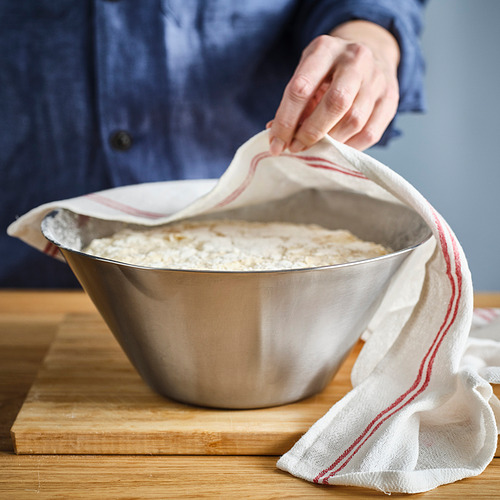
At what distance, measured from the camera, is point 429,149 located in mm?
2080

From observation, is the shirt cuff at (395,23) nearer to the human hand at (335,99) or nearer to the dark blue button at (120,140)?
the human hand at (335,99)

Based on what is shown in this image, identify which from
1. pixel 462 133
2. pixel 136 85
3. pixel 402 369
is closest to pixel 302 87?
pixel 402 369

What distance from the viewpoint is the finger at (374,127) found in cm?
77

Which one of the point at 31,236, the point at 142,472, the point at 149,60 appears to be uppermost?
the point at 149,60

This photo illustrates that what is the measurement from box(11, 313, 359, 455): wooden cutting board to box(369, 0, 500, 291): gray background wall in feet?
4.73

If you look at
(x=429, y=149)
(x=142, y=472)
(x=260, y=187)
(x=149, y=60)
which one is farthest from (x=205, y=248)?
(x=429, y=149)

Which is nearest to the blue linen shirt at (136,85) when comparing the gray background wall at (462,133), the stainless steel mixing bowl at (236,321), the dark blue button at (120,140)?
the dark blue button at (120,140)

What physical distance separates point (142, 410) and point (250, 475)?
0.51 ft

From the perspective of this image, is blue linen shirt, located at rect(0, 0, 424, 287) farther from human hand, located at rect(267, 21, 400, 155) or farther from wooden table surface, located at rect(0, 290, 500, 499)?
wooden table surface, located at rect(0, 290, 500, 499)

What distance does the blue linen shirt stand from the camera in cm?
105

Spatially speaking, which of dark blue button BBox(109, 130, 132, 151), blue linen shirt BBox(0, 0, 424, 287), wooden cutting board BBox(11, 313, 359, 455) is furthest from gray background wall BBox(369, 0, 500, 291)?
wooden cutting board BBox(11, 313, 359, 455)

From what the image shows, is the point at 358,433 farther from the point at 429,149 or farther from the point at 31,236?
the point at 429,149

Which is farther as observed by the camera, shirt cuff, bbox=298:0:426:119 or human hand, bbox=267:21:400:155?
shirt cuff, bbox=298:0:426:119

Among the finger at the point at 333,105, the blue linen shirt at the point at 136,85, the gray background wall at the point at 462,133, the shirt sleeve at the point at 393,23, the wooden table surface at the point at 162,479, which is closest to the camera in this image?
the wooden table surface at the point at 162,479
